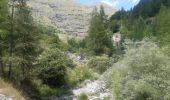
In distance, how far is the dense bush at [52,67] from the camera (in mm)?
48444

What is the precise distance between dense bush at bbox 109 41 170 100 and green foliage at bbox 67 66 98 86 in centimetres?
1756

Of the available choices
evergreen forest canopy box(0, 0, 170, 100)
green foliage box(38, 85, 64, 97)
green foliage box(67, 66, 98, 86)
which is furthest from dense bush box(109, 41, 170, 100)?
green foliage box(67, 66, 98, 86)

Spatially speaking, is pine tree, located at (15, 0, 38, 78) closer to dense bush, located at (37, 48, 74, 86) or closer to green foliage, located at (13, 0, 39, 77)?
green foliage, located at (13, 0, 39, 77)

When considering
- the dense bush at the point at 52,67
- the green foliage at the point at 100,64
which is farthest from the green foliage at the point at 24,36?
the green foliage at the point at 100,64

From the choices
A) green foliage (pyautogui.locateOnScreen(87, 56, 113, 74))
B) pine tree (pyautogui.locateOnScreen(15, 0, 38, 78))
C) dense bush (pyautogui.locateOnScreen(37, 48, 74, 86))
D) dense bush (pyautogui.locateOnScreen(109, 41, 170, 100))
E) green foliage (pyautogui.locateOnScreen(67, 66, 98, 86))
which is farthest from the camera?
green foliage (pyautogui.locateOnScreen(87, 56, 113, 74))

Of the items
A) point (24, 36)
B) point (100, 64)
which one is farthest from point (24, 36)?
point (100, 64)

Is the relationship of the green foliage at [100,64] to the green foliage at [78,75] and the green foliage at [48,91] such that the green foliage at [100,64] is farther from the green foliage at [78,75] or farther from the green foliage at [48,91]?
the green foliage at [48,91]

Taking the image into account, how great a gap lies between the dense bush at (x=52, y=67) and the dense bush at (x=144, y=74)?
44.2 ft

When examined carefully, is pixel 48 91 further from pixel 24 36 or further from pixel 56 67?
pixel 24 36

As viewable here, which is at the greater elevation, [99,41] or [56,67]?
[99,41]

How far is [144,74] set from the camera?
3475 centimetres

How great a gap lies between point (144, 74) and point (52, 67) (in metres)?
16.7

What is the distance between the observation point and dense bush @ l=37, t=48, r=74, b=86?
159 ft

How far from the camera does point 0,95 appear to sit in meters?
32.3
